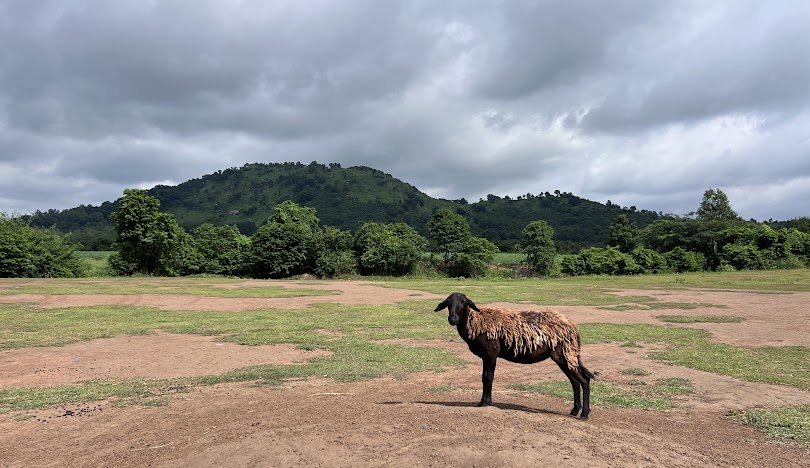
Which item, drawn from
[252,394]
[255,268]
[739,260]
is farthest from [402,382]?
[739,260]

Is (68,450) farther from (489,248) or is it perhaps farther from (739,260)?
(739,260)

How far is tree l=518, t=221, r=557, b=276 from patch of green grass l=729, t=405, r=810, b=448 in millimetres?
68200

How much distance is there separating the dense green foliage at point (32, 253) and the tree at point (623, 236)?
3573 inches

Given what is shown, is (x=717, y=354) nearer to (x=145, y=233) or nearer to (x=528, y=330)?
(x=528, y=330)

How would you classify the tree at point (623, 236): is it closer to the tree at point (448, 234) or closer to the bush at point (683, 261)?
the bush at point (683, 261)

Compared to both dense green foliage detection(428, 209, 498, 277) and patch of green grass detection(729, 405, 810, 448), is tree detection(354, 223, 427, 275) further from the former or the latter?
patch of green grass detection(729, 405, 810, 448)

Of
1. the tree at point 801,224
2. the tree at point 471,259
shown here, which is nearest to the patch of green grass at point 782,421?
the tree at point 471,259

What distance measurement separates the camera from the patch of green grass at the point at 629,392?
29.8 feet

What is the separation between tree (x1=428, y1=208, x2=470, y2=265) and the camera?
77.8 m

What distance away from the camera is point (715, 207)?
10050cm

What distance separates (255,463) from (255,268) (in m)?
68.9

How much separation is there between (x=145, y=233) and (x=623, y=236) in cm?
8367

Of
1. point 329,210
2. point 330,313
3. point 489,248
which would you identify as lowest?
point 330,313

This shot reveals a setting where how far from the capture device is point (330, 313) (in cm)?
2628
